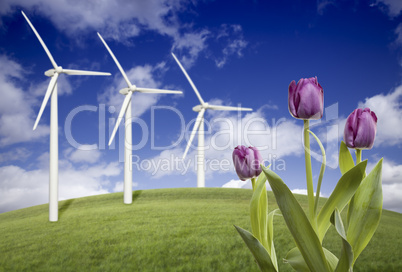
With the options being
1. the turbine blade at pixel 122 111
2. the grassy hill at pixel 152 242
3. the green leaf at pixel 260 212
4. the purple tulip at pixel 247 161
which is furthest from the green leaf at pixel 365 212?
the turbine blade at pixel 122 111

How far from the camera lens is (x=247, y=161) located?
411 centimetres

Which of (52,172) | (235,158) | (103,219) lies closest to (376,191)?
(235,158)

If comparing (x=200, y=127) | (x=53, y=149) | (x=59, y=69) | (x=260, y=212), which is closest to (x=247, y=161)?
(x=260, y=212)

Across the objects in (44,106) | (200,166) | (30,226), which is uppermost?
(44,106)

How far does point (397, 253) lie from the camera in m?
13.8

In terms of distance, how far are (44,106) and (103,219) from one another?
8742 millimetres

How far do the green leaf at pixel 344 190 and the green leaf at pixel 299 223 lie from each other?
1.10 feet

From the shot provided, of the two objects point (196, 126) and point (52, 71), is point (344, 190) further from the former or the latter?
point (52, 71)

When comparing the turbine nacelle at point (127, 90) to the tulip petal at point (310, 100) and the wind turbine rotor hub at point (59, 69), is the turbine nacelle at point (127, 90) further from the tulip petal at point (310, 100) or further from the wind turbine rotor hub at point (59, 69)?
the tulip petal at point (310, 100)

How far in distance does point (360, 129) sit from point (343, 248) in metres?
1.28

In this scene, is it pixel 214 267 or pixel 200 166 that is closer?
pixel 214 267

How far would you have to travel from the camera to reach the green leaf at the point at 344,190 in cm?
373

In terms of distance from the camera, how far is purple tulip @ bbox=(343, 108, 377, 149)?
3924 millimetres

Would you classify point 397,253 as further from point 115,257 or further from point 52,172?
point 52,172
